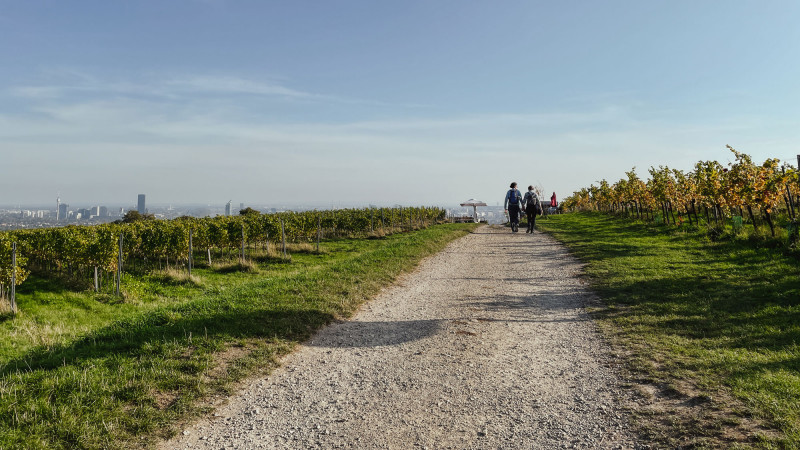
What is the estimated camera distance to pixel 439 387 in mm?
4750

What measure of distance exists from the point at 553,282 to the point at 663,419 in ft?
21.7

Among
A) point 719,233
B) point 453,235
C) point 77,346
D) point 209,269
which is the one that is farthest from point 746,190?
point 209,269

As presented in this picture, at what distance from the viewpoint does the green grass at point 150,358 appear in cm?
386

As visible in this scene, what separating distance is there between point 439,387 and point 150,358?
3.37 m

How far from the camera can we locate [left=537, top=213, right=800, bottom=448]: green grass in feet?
13.4

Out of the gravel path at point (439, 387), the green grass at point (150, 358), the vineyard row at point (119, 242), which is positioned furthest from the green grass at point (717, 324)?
the vineyard row at point (119, 242)

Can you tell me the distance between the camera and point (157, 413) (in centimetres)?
413

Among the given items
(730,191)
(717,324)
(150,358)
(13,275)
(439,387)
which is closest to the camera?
(439,387)

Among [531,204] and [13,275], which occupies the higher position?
[531,204]

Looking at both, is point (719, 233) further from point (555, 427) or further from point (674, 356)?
point (555, 427)

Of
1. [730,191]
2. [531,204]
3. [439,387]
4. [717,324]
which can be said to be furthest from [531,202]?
Answer: [439,387]

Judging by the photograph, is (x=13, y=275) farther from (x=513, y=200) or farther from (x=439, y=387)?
(x=513, y=200)

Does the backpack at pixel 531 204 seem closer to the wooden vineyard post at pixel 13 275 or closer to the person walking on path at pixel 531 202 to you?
the person walking on path at pixel 531 202

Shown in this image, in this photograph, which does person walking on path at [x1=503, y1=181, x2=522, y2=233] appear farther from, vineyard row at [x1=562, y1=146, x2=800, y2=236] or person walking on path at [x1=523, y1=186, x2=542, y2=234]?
vineyard row at [x1=562, y1=146, x2=800, y2=236]
